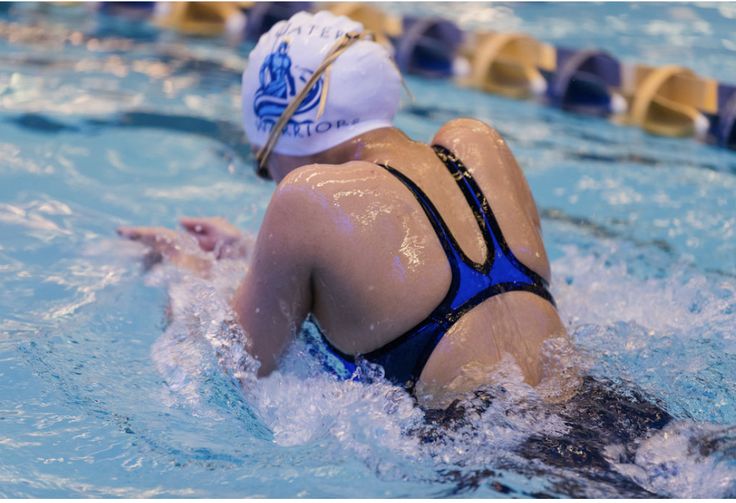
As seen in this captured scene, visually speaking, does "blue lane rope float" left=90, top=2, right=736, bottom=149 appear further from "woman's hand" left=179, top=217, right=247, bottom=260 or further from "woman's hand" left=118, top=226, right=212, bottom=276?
"woman's hand" left=118, top=226, right=212, bottom=276

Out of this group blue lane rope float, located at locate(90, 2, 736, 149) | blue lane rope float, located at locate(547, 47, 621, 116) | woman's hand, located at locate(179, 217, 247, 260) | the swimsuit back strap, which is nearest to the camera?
the swimsuit back strap

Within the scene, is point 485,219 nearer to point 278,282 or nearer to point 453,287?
point 453,287

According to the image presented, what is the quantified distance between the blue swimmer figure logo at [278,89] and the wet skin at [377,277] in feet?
0.92

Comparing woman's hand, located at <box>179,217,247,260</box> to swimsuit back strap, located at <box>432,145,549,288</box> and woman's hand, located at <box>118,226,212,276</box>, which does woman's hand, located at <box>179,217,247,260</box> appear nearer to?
woman's hand, located at <box>118,226,212,276</box>

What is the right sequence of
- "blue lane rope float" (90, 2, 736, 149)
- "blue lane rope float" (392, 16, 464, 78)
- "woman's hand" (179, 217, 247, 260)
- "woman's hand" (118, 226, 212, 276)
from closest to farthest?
1. "woman's hand" (118, 226, 212, 276)
2. "woman's hand" (179, 217, 247, 260)
3. "blue lane rope float" (90, 2, 736, 149)
4. "blue lane rope float" (392, 16, 464, 78)

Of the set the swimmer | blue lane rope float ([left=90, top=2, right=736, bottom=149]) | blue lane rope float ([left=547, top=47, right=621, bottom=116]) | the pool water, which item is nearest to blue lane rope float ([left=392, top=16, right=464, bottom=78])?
blue lane rope float ([left=90, top=2, right=736, bottom=149])

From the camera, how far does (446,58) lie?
6.14 meters

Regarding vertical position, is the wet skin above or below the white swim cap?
below

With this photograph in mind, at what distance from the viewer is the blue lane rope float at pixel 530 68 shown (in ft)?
17.8

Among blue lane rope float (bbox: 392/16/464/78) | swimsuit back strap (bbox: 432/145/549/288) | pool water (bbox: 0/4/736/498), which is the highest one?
swimsuit back strap (bbox: 432/145/549/288)

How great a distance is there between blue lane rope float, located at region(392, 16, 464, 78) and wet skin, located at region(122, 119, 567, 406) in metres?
3.77

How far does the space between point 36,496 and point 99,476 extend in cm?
15

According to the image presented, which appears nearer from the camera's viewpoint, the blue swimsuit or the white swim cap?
the blue swimsuit

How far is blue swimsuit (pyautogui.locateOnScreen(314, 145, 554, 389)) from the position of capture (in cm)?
228
